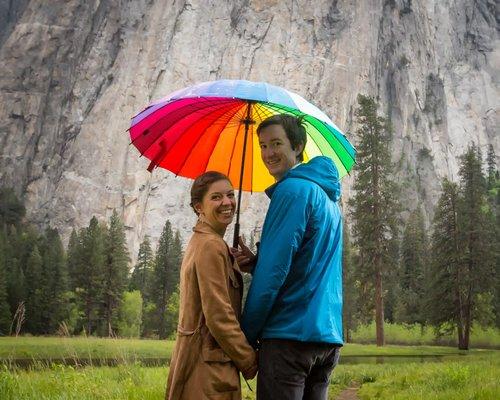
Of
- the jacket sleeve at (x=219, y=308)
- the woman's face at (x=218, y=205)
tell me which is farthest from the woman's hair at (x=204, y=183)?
the jacket sleeve at (x=219, y=308)

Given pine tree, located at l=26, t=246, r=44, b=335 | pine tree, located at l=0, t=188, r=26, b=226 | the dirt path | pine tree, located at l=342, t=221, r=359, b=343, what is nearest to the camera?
the dirt path

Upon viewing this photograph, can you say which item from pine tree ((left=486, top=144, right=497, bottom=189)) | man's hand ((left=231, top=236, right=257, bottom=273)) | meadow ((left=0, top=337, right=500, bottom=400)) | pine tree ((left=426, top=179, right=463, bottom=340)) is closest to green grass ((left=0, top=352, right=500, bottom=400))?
meadow ((left=0, top=337, right=500, bottom=400))

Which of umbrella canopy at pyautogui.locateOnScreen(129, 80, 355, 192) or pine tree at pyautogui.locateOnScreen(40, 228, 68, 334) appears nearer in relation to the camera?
umbrella canopy at pyautogui.locateOnScreen(129, 80, 355, 192)

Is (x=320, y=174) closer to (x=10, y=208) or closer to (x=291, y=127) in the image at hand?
(x=291, y=127)

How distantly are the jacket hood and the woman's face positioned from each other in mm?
265

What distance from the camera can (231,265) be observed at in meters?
3.31

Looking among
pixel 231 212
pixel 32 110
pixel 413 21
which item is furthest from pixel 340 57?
pixel 231 212

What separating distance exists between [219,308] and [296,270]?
460 mm

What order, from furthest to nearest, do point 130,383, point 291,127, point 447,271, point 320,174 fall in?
point 447,271, point 130,383, point 291,127, point 320,174

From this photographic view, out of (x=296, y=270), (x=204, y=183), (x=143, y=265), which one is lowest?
(x=296, y=270)

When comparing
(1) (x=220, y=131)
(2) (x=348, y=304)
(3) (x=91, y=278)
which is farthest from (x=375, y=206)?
(3) (x=91, y=278)

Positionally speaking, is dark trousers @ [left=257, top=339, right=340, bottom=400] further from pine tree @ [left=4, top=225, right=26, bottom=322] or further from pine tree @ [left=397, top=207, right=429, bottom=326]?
pine tree @ [left=4, top=225, right=26, bottom=322]

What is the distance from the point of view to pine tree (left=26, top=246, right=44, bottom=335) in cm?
4962

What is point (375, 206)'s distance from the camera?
104 ft
